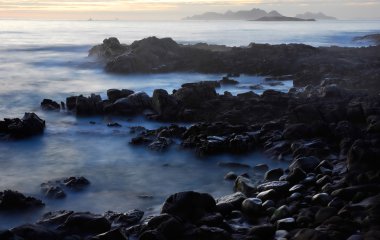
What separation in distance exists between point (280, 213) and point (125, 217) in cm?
263

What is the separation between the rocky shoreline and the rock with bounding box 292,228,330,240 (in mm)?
21

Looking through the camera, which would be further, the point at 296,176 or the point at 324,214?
the point at 296,176

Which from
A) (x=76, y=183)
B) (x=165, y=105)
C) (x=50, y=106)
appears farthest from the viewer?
(x=50, y=106)

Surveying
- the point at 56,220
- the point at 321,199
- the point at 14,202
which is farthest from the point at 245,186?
the point at 14,202

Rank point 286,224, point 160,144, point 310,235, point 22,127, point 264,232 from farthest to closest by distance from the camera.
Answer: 1. point 22,127
2. point 160,144
3. point 286,224
4. point 264,232
5. point 310,235

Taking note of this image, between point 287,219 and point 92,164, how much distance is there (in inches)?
245

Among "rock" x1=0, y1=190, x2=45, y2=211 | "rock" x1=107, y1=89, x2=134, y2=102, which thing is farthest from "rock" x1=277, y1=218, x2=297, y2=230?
"rock" x1=107, y1=89, x2=134, y2=102

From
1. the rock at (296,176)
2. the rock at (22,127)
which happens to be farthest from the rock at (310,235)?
the rock at (22,127)

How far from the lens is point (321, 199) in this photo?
8070mm

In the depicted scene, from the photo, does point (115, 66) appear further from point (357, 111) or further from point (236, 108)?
point (357, 111)

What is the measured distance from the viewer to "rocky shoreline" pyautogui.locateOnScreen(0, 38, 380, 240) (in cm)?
707

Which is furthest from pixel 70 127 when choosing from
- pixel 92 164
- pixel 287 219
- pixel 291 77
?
pixel 291 77

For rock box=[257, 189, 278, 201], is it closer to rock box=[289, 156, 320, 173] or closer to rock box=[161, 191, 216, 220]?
rock box=[161, 191, 216, 220]

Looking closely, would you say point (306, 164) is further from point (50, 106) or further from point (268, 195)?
point (50, 106)
